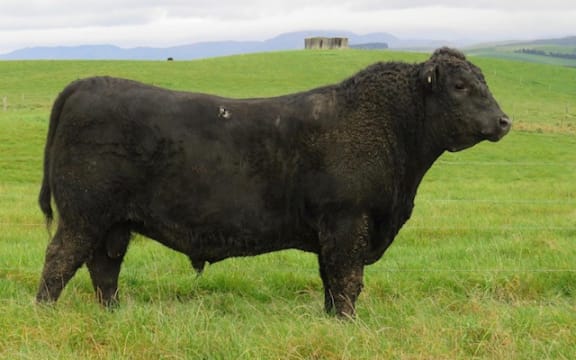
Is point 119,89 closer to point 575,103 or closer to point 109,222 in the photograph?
point 109,222

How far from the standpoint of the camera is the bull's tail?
605cm

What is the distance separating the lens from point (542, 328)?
517 cm

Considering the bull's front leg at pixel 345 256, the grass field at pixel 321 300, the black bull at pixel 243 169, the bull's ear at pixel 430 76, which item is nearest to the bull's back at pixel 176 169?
the black bull at pixel 243 169

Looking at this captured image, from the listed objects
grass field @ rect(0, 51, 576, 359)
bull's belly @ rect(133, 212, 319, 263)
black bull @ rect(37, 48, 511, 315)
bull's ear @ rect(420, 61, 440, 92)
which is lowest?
grass field @ rect(0, 51, 576, 359)

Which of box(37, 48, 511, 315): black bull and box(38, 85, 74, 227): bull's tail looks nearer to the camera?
box(37, 48, 511, 315): black bull

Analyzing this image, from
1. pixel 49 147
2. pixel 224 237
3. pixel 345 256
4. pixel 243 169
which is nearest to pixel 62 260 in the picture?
pixel 49 147

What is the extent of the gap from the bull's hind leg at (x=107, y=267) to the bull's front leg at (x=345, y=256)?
5.72 feet

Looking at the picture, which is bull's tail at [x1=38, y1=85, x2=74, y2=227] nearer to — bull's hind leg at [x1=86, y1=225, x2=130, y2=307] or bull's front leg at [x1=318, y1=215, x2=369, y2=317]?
bull's hind leg at [x1=86, y1=225, x2=130, y2=307]

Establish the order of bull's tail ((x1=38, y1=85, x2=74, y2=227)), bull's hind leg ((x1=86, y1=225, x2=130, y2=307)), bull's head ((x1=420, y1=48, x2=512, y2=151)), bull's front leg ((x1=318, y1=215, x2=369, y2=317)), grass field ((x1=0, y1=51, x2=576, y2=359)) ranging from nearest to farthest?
grass field ((x1=0, y1=51, x2=576, y2=359)), bull's front leg ((x1=318, y1=215, x2=369, y2=317)), bull's head ((x1=420, y1=48, x2=512, y2=151)), bull's tail ((x1=38, y1=85, x2=74, y2=227)), bull's hind leg ((x1=86, y1=225, x2=130, y2=307))

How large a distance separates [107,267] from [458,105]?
11.0 feet

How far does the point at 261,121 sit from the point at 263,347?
2.07 meters

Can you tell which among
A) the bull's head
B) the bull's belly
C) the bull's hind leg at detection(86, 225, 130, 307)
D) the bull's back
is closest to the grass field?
the bull's hind leg at detection(86, 225, 130, 307)

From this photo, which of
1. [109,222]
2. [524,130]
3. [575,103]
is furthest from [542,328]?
[575,103]

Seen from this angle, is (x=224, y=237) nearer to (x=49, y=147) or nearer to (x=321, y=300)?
(x=321, y=300)
